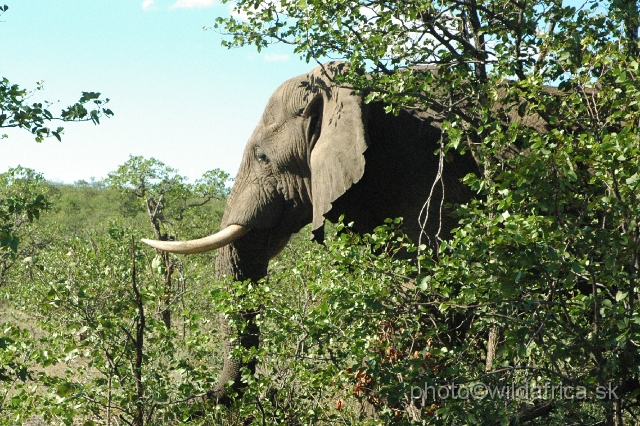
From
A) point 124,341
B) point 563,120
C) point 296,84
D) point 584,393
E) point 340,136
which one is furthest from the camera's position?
point 296,84

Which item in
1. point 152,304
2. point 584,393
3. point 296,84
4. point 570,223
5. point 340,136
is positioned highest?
point 296,84

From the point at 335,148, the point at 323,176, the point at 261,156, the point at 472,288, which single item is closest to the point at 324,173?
the point at 323,176

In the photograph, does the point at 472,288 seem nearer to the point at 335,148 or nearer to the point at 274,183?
the point at 335,148

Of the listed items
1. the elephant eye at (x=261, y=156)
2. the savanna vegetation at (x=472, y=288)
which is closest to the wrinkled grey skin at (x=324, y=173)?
the elephant eye at (x=261, y=156)

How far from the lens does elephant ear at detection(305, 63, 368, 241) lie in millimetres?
6223

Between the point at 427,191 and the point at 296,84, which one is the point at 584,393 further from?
the point at 296,84

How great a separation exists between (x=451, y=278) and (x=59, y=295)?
1.86 meters

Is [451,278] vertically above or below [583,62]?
below

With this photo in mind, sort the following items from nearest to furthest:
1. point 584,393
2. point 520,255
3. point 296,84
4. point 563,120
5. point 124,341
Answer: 1. point 520,255
2. point 584,393
3. point 563,120
4. point 124,341
5. point 296,84

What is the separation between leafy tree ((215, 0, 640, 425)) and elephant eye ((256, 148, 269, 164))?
2.15m

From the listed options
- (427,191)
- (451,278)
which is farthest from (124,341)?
(427,191)

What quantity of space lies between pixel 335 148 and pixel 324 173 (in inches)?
8.1

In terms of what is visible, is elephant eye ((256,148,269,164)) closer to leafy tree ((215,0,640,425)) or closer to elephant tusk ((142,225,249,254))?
elephant tusk ((142,225,249,254))

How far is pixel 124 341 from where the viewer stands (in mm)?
4379
